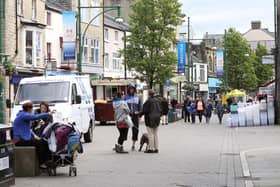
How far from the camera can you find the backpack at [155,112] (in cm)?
1803

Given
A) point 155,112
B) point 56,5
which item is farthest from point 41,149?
point 56,5

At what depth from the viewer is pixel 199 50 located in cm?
10438

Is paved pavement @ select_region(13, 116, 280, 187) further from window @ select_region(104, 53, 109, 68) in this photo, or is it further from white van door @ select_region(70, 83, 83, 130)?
window @ select_region(104, 53, 109, 68)

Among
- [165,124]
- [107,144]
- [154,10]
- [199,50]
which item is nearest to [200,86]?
[199,50]

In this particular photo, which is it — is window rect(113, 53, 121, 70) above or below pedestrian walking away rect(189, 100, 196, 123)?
above

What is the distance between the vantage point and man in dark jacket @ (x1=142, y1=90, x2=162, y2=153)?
18000mm

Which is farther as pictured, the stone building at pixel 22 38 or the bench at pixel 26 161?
the stone building at pixel 22 38

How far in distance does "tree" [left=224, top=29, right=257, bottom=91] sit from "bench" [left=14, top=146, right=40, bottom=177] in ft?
228

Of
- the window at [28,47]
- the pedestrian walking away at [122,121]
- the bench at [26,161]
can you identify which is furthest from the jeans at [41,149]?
the window at [28,47]

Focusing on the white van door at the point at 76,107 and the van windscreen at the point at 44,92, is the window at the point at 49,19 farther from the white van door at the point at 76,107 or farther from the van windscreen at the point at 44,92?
the van windscreen at the point at 44,92

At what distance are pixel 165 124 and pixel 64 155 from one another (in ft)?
84.6

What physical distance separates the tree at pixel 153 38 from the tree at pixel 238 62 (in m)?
34.8

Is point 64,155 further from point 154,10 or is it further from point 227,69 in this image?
point 227,69

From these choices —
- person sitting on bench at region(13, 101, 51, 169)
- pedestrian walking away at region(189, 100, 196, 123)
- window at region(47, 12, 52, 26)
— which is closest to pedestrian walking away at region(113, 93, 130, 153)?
person sitting on bench at region(13, 101, 51, 169)
